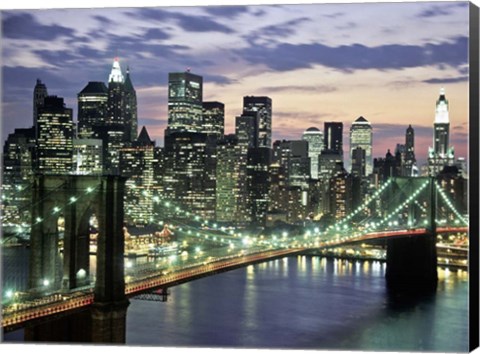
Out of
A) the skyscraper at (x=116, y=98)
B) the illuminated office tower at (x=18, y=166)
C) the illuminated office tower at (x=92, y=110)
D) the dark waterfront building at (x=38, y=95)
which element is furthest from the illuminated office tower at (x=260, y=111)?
the illuminated office tower at (x=18, y=166)

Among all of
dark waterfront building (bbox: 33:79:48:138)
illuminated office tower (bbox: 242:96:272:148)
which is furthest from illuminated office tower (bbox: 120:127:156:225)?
dark waterfront building (bbox: 33:79:48:138)

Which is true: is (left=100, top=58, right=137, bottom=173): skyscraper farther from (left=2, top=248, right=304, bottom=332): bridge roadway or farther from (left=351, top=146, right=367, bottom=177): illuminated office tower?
(left=2, top=248, right=304, bottom=332): bridge roadway

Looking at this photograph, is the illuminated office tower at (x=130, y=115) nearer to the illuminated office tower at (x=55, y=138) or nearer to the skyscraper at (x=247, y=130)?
the illuminated office tower at (x=55, y=138)

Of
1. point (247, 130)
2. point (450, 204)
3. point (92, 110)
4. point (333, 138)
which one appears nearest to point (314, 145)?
point (333, 138)

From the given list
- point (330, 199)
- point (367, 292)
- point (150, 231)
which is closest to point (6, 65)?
point (367, 292)

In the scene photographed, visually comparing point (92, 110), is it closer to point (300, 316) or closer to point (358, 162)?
point (358, 162)
